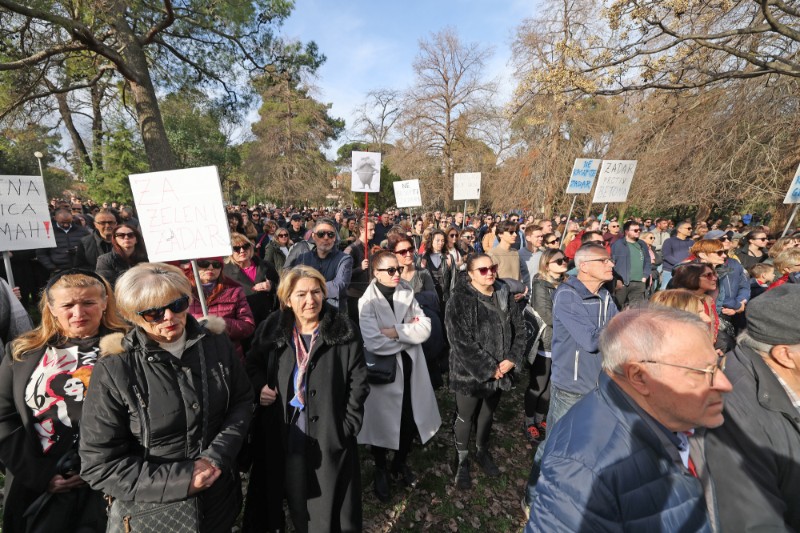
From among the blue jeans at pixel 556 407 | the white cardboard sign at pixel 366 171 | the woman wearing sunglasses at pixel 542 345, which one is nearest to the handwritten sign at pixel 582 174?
the white cardboard sign at pixel 366 171

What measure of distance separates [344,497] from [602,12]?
917 centimetres

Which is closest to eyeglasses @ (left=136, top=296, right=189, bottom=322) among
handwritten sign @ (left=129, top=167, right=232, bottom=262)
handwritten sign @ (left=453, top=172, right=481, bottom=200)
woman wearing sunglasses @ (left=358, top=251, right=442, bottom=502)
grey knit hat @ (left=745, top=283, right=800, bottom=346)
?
handwritten sign @ (left=129, top=167, right=232, bottom=262)

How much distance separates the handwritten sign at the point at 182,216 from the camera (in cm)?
279

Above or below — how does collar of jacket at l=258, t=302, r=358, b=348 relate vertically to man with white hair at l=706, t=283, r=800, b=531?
above

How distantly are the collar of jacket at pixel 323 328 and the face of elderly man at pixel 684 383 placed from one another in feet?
5.08

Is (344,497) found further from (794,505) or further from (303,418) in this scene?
(794,505)

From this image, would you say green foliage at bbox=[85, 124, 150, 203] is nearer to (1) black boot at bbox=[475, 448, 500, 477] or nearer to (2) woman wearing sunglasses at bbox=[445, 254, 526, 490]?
(2) woman wearing sunglasses at bbox=[445, 254, 526, 490]

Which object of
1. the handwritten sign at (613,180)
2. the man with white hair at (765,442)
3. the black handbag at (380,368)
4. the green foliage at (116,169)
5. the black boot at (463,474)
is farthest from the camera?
the green foliage at (116,169)

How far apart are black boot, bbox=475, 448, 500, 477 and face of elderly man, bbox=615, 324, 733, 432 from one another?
8.00 ft

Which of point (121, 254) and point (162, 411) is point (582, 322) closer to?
point (162, 411)

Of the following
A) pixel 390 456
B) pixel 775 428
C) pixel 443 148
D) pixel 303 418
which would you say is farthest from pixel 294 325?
pixel 443 148

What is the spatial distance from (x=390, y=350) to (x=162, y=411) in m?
1.64

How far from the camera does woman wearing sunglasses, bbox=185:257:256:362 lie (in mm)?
3014

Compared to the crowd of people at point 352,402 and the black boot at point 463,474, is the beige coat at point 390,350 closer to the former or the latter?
the crowd of people at point 352,402
